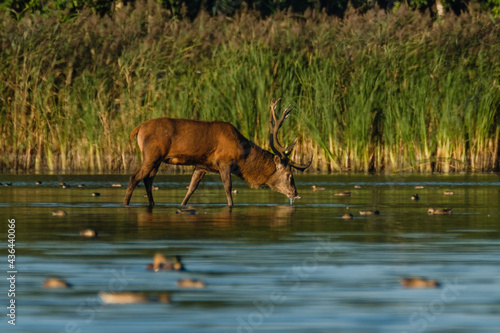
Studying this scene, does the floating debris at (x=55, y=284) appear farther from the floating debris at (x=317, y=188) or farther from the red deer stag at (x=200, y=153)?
the floating debris at (x=317, y=188)

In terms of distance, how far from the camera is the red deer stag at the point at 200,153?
53.8 ft

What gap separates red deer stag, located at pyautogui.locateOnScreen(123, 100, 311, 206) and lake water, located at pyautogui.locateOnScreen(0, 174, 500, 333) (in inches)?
16.6

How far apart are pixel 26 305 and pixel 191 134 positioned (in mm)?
9195

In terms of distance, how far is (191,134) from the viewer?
16.6 meters

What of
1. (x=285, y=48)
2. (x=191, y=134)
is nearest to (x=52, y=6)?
(x=285, y=48)

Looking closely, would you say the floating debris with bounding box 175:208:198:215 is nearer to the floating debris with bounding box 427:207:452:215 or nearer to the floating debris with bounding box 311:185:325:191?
the floating debris with bounding box 427:207:452:215

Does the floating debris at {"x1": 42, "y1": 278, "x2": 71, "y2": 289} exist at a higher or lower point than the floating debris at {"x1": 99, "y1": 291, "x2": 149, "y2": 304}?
higher

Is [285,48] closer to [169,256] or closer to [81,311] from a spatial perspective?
[169,256]

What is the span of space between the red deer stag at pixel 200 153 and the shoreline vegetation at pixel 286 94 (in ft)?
18.9

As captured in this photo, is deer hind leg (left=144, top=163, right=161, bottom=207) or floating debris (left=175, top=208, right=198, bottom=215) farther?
deer hind leg (left=144, top=163, right=161, bottom=207)

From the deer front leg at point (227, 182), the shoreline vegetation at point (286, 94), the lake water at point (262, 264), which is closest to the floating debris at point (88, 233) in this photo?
the lake water at point (262, 264)

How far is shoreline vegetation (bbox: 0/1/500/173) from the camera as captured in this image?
23641 mm

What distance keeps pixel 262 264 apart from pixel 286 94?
47.6ft

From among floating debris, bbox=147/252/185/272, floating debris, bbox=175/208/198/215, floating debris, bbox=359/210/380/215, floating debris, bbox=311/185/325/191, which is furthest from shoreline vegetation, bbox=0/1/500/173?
floating debris, bbox=147/252/185/272
